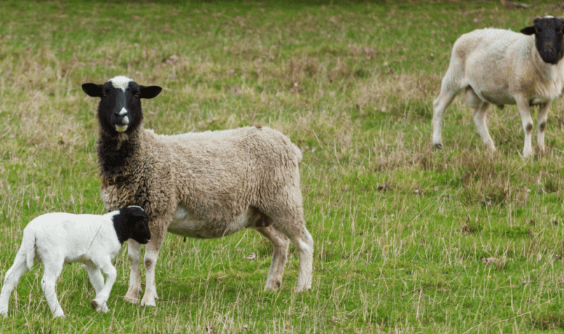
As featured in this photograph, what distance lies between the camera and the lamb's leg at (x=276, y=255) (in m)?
6.20

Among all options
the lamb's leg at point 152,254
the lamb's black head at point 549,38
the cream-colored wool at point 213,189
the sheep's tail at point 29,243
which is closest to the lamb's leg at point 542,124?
the lamb's black head at point 549,38

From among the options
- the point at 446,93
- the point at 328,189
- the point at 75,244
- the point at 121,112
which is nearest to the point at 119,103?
the point at 121,112

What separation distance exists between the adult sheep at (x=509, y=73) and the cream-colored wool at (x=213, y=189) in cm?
510

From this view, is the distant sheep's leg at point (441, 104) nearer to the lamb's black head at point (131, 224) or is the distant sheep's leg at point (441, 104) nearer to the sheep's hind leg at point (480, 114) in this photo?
the sheep's hind leg at point (480, 114)

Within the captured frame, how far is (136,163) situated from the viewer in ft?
18.7

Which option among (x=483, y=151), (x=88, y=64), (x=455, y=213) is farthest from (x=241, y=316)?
(x=88, y=64)

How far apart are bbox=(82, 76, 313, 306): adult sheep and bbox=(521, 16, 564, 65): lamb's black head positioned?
5270 mm

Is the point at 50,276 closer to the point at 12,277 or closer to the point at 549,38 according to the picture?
the point at 12,277

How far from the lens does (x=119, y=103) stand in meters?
5.52

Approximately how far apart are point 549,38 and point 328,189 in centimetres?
415

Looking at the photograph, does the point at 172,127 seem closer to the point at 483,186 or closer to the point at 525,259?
the point at 483,186

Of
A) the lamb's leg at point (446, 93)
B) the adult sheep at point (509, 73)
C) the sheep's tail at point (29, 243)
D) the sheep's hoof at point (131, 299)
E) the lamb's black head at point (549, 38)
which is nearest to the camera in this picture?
the sheep's tail at point (29, 243)

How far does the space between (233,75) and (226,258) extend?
356 inches

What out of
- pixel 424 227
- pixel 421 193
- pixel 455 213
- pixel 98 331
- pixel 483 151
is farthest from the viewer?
pixel 483 151
